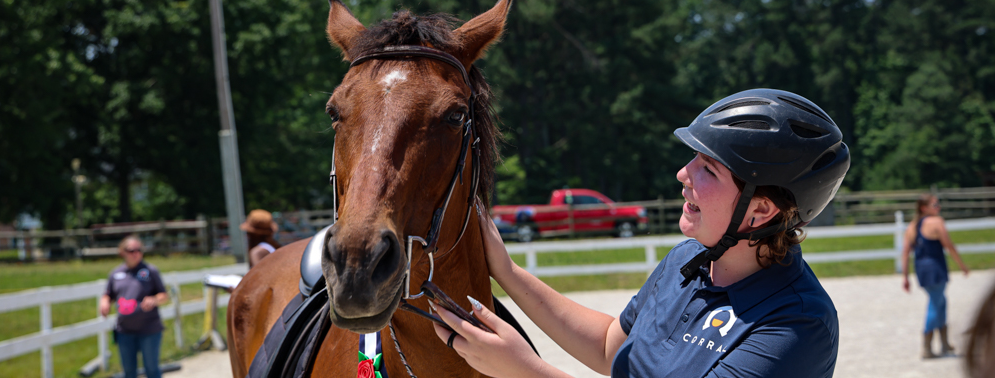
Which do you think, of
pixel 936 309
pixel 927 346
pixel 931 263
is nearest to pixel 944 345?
pixel 927 346

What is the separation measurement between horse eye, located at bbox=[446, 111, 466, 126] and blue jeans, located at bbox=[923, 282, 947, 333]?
25.2 feet

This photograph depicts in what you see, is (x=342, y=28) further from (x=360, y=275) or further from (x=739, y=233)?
(x=739, y=233)

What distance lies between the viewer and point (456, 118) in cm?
204

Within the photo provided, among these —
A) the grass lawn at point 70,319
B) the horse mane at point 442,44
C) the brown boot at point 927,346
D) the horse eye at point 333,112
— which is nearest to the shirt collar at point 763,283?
the horse mane at point 442,44

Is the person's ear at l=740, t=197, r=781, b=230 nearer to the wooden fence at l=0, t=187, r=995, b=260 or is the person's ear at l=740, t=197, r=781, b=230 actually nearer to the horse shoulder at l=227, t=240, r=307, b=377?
the horse shoulder at l=227, t=240, r=307, b=377

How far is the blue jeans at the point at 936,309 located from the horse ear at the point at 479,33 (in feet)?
24.5

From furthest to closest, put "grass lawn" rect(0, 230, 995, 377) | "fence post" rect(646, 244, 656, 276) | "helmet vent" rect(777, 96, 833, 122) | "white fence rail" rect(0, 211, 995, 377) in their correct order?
"fence post" rect(646, 244, 656, 276) → "grass lawn" rect(0, 230, 995, 377) → "white fence rail" rect(0, 211, 995, 377) → "helmet vent" rect(777, 96, 833, 122)

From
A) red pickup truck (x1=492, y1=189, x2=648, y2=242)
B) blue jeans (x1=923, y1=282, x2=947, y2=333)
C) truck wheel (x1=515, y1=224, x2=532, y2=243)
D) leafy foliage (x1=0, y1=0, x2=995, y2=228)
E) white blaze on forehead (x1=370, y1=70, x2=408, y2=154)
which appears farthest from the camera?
leafy foliage (x1=0, y1=0, x2=995, y2=228)

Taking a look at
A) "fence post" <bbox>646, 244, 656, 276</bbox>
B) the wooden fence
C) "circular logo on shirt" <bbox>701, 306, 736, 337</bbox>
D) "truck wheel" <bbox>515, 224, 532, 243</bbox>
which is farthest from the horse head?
"truck wheel" <bbox>515, 224, 532, 243</bbox>

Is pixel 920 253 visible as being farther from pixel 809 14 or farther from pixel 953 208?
pixel 809 14

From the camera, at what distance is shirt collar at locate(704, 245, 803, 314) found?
174cm

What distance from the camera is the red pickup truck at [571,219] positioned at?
24250mm

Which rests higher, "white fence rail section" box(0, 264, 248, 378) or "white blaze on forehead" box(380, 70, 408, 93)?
"white blaze on forehead" box(380, 70, 408, 93)

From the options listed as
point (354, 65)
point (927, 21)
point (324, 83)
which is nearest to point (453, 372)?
point (354, 65)
